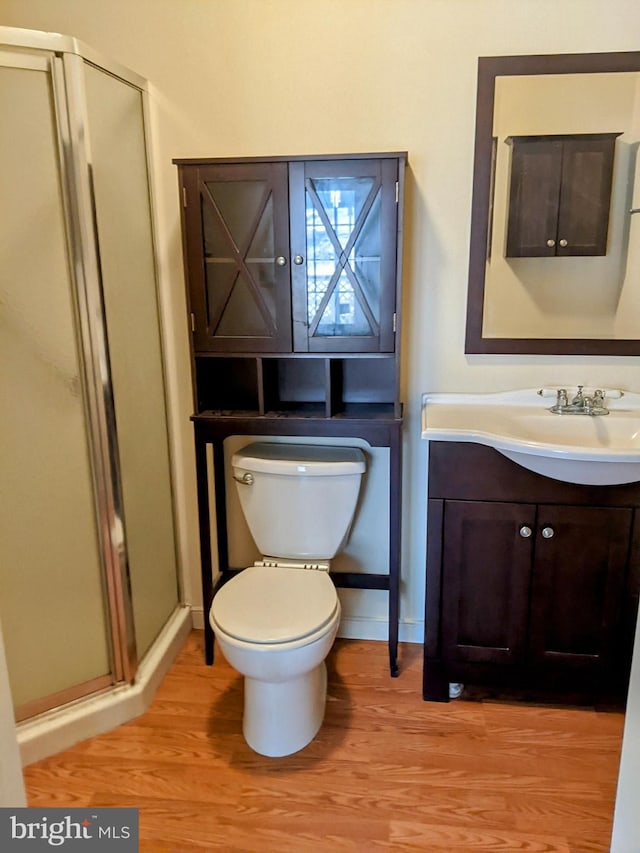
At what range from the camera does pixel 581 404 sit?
1957mm

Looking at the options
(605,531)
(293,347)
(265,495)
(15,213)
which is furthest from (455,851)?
(15,213)

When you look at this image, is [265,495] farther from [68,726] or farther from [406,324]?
[68,726]

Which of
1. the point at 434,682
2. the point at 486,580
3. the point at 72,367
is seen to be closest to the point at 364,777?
the point at 434,682

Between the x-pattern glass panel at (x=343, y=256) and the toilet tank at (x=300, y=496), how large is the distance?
43cm

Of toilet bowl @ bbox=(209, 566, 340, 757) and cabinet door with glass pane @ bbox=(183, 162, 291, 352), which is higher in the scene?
cabinet door with glass pane @ bbox=(183, 162, 291, 352)

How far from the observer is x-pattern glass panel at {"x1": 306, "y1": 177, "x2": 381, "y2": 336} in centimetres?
183

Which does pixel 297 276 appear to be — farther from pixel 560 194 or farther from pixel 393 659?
pixel 393 659

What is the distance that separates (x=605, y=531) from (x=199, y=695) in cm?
140

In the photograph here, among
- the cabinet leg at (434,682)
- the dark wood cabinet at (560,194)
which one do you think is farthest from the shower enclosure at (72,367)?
the dark wood cabinet at (560,194)

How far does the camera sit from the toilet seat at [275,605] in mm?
1677

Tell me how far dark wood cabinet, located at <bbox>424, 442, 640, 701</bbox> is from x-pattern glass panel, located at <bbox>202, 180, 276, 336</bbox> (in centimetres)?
69

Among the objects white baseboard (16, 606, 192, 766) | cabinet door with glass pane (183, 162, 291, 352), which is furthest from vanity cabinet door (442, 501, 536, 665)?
white baseboard (16, 606, 192, 766)

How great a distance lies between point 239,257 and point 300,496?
0.78 metres

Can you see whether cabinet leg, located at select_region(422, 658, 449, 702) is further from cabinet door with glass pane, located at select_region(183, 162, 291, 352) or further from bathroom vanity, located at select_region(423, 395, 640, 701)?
cabinet door with glass pane, located at select_region(183, 162, 291, 352)
